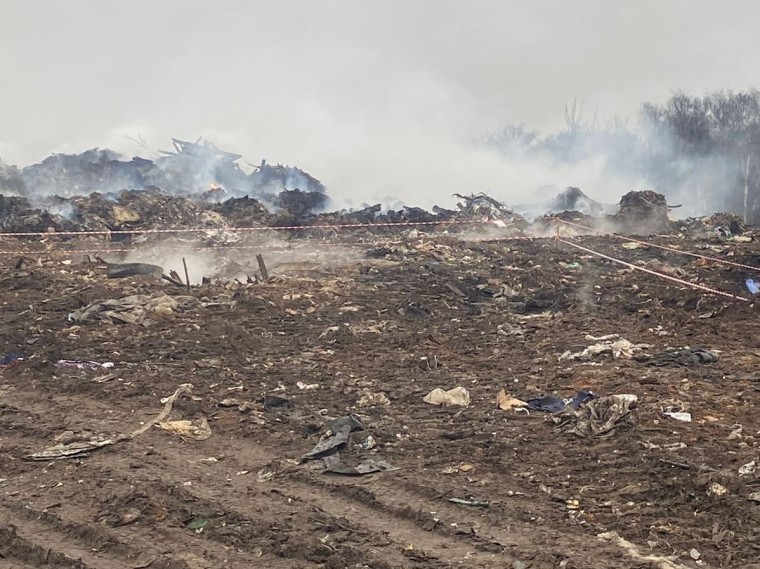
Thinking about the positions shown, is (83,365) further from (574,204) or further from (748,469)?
(574,204)

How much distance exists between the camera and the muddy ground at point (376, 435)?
3.72 m

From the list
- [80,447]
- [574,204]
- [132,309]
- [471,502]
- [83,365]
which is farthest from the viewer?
[574,204]

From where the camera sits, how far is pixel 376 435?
5.49 m

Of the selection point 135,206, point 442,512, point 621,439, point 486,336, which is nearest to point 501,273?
point 486,336

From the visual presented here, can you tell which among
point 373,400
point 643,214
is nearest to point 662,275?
point 373,400

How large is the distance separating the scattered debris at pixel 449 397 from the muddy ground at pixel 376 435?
98mm

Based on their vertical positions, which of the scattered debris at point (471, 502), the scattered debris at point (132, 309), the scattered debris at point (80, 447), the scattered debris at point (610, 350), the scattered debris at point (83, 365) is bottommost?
the scattered debris at point (471, 502)

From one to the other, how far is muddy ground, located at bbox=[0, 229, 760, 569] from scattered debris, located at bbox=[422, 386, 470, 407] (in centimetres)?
10

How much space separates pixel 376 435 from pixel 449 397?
1071 millimetres

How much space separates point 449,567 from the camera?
11.4 feet

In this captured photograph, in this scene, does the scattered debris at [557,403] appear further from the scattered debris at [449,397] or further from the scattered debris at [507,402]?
the scattered debris at [449,397]

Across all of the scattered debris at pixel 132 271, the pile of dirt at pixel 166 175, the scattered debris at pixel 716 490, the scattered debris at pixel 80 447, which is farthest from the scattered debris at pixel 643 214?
the scattered debris at pixel 80 447

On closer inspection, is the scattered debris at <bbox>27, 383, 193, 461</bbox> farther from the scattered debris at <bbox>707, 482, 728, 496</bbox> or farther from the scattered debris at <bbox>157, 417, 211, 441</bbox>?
the scattered debris at <bbox>707, 482, 728, 496</bbox>

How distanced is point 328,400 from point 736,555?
3816 mm
